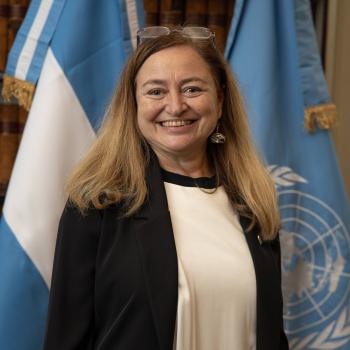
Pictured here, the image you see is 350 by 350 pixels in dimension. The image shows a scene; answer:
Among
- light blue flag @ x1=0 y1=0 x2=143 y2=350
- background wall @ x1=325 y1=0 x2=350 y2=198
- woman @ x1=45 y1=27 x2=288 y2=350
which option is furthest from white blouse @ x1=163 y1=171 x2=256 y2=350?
background wall @ x1=325 y1=0 x2=350 y2=198

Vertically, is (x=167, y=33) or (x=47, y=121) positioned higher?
(x=167, y=33)

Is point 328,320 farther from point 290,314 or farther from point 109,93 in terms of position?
point 109,93

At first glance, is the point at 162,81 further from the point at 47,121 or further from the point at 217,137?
the point at 47,121

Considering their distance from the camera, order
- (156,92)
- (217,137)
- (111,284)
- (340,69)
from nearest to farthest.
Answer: (111,284), (156,92), (217,137), (340,69)

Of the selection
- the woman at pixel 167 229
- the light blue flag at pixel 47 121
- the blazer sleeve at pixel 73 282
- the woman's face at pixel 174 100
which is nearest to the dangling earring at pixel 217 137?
the woman at pixel 167 229

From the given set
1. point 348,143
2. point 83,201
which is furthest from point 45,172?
point 348,143

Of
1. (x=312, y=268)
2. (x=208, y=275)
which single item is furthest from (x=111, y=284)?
(x=312, y=268)

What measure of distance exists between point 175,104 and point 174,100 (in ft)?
0.04

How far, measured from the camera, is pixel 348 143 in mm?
2236

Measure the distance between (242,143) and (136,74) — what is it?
34 centimetres

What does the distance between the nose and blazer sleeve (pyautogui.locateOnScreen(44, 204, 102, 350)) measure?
0.27 m

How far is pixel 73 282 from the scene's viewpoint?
108 centimetres

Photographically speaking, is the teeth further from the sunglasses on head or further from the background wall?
the background wall

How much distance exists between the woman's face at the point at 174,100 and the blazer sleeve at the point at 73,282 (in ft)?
0.76
